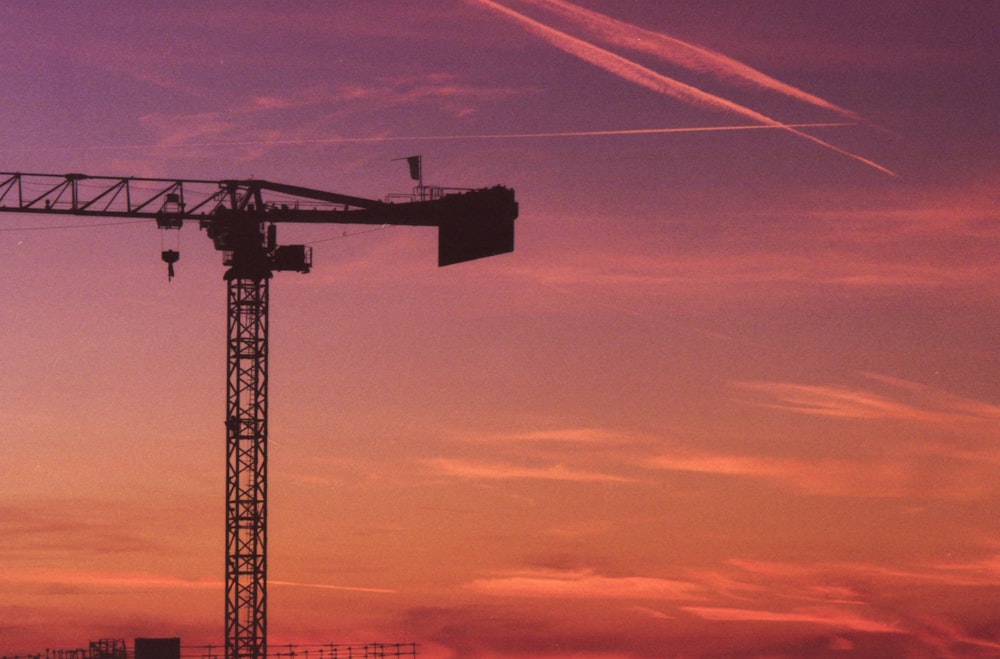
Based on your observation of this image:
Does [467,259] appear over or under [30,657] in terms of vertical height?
over

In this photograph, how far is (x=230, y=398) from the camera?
11400 cm

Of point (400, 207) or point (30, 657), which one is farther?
point (30, 657)

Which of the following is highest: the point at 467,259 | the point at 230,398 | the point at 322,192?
the point at 322,192

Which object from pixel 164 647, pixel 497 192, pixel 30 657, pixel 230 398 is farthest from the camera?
pixel 30 657

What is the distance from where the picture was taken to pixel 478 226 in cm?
10744

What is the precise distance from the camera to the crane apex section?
10644 centimetres

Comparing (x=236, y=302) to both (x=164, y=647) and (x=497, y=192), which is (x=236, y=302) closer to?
(x=497, y=192)

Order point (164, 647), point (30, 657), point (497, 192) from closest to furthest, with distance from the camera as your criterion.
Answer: point (497, 192)
point (164, 647)
point (30, 657)

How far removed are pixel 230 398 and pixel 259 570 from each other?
1246cm

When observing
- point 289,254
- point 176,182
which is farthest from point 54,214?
point 289,254

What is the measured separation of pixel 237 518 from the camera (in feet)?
376

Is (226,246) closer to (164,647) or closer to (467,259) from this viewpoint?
(467,259)

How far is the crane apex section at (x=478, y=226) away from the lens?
10644 centimetres

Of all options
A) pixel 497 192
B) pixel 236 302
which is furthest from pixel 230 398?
pixel 497 192
